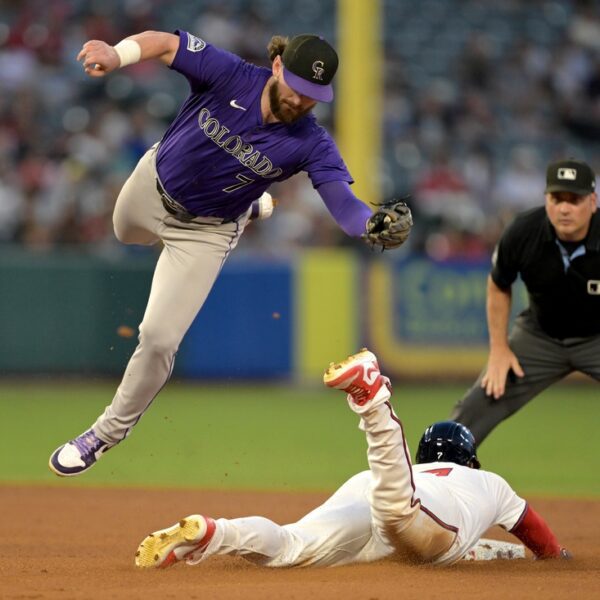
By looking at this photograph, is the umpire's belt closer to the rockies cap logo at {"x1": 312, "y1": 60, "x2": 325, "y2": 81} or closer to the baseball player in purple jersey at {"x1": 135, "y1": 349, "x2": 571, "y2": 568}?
the rockies cap logo at {"x1": 312, "y1": 60, "x2": 325, "y2": 81}

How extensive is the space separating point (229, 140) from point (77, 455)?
1.77 m

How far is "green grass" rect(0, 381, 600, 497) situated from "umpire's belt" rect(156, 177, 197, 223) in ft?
9.15

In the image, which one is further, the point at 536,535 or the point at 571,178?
the point at 571,178

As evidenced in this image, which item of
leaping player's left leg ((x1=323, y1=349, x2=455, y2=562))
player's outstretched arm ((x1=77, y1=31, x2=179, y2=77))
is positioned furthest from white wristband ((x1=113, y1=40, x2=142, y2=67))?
leaping player's left leg ((x1=323, y1=349, x2=455, y2=562))

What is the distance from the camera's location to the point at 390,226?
561 centimetres

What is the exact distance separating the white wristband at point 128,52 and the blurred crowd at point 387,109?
859 centimetres

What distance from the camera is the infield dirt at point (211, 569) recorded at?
497 cm

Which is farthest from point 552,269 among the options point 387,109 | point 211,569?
point 387,109

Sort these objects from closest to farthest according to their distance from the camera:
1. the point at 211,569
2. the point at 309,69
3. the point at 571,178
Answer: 1. the point at 211,569
2. the point at 309,69
3. the point at 571,178

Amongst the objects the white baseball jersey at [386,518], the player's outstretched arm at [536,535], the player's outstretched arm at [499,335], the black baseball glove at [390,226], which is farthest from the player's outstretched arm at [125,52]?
the player's outstretched arm at [536,535]

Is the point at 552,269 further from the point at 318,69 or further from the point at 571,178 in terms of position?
the point at 318,69

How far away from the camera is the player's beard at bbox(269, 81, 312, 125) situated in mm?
6023

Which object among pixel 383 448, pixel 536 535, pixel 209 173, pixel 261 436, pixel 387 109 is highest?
pixel 387 109

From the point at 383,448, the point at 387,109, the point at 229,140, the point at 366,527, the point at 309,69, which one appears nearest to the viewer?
the point at 383,448
